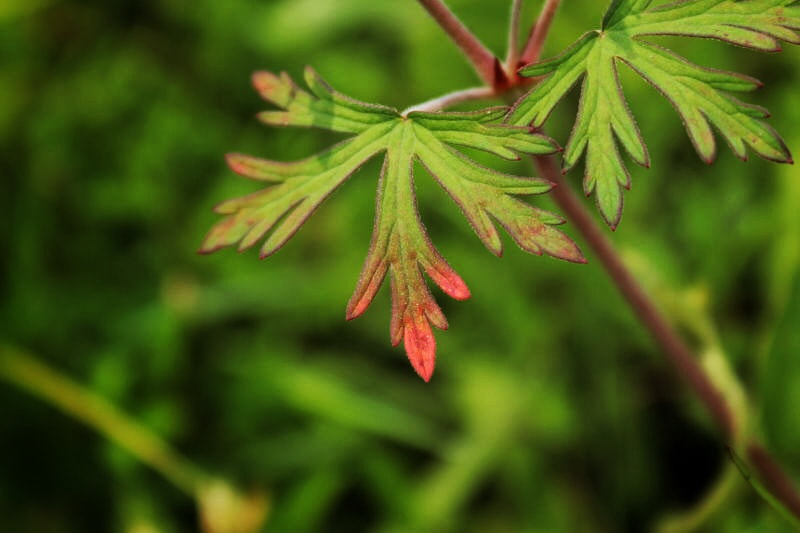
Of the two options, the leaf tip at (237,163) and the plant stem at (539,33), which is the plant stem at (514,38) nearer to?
the plant stem at (539,33)

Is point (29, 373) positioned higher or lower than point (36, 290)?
lower

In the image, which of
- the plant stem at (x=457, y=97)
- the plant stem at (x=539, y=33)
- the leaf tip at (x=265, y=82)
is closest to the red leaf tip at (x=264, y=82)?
the leaf tip at (x=265, y=82)

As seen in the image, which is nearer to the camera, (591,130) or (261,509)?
(591,130)

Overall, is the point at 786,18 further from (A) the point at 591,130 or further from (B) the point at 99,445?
(B) the point at 99,445

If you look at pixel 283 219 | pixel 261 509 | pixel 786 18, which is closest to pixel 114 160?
pixel 261 509

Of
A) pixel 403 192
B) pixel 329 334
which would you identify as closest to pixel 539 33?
pixel 403 192
